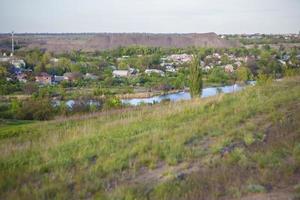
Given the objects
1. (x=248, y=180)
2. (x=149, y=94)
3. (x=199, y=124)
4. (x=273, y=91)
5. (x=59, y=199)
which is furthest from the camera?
(x=149, y=94)

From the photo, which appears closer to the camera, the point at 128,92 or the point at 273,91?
the point at 273,91

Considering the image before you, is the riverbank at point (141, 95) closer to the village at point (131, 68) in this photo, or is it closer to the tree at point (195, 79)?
the village at point (131, 68)

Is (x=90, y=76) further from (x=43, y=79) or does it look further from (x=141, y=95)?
(x=141, y=95)

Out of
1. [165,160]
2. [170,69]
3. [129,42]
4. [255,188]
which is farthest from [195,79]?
[129,42]

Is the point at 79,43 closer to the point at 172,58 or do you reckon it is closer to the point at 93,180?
the point at 172,58

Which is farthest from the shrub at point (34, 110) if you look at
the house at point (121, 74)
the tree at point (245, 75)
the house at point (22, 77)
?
the house at point (121, 74)

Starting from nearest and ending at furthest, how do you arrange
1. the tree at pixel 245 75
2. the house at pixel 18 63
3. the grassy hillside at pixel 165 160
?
the grassy hillside at pixel 165 160 → the tree at pixel 245 75 → the house at pixel 18 63

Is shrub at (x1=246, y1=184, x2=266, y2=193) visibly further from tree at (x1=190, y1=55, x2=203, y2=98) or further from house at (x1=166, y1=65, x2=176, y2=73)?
house at (x1=166, y1=65, x2=176, y2=73)

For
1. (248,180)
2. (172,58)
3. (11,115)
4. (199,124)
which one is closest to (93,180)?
(248,180)
